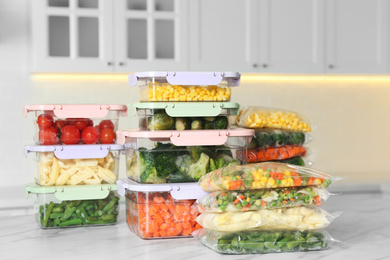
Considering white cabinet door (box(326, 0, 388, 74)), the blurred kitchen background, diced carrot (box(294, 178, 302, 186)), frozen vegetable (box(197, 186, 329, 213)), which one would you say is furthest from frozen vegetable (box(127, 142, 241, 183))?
white cabinet door (box(326, 0, 388, 74))

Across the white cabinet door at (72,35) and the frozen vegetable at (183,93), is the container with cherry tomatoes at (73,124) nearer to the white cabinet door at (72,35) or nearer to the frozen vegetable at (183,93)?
the frozen vegetable at (183,93)

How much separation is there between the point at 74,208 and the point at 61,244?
0.34m

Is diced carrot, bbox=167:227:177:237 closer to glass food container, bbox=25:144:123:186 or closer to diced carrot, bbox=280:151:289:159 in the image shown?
glass food container, bbox=25:144:123:186

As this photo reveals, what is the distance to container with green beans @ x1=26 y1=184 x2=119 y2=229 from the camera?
230 cm

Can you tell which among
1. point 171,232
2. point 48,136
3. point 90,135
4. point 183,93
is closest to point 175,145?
point 183,93

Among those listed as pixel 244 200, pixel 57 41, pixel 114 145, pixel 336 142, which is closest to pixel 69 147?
pixel 114 145

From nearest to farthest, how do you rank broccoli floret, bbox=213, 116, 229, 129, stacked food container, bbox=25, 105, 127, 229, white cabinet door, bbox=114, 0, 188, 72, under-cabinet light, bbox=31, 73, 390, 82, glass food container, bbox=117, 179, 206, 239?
glass food container, bbox=117, 179, 206, 239, broccoli floret, bbox=213, 116, 229, 129, stacked food container, bbox=25, 105, 127, 229, white cabinet door, bbox=114, 0, 188, 72, under-cabinet light, bbox=31, 73, 390, 82

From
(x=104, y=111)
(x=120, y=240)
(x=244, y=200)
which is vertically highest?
(x=104, y=111)

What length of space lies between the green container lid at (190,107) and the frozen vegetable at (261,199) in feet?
0.97

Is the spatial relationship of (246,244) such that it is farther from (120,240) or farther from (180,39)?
(180,39)

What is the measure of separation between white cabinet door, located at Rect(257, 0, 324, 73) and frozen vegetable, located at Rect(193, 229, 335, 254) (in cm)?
177

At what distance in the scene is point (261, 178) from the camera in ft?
6.31

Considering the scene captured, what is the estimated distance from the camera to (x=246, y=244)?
1.87 metres

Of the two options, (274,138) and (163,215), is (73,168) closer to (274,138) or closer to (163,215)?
(163,215)
